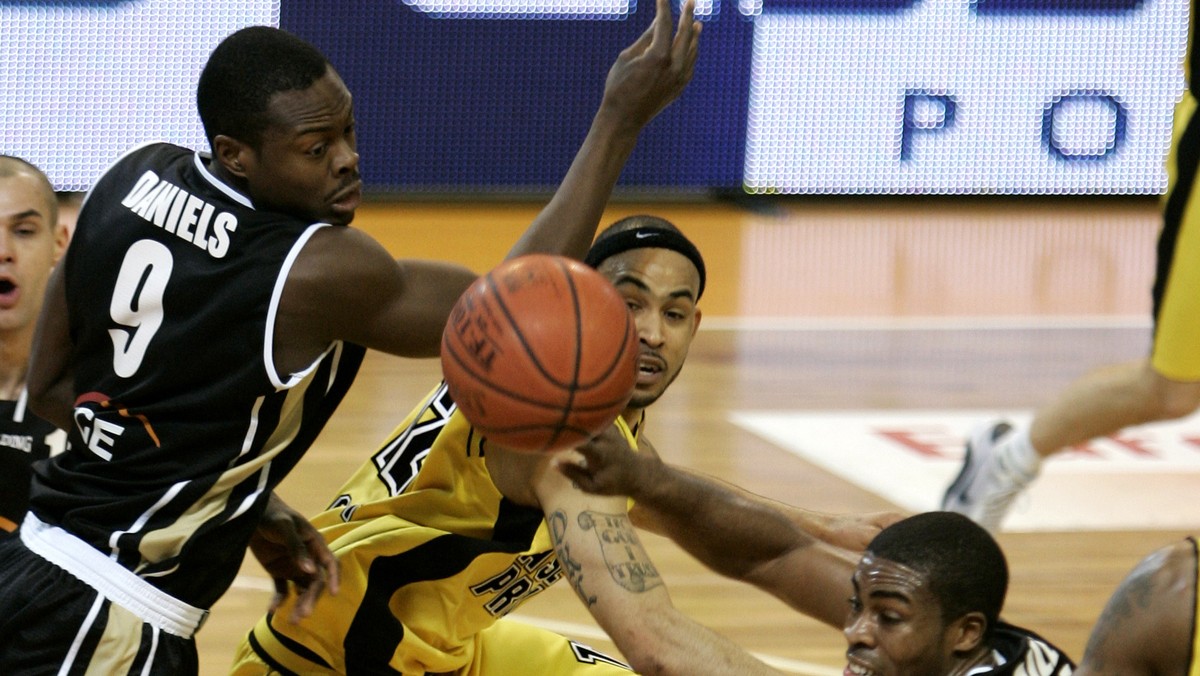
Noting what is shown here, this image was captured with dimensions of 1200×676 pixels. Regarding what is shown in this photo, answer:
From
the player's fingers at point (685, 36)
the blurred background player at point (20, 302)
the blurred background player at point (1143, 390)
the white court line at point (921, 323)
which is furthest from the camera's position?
the white court line at point (921, 323)

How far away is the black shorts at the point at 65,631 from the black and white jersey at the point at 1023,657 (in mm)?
1445

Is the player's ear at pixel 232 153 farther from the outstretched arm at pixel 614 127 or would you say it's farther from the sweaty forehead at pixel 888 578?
the sweaty forehead at pixel 888 578

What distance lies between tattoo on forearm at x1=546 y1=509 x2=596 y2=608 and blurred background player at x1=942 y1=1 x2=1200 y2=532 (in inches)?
64.8

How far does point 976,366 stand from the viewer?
910 centimetres

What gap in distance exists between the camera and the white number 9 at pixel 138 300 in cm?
286

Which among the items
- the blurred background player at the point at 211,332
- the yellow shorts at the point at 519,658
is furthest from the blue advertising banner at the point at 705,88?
the blurred background player at the point at 211,332

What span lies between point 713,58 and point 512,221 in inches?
84.1

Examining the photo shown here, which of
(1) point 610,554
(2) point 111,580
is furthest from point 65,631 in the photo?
(1) point 610,554

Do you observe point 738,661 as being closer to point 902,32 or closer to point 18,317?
point 18,317

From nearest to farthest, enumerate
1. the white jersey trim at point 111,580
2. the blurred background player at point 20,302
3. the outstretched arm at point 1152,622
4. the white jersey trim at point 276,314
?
the outstretched arm at point 1152,622 → the white jersey trim at point 276,314 → the white jersey trim at point 111,580 → the blurred background player at point 20,302

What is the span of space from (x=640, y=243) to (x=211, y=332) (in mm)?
872

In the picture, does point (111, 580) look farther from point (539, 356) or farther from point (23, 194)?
point (23, 194)

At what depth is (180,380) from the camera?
2846 millimetres

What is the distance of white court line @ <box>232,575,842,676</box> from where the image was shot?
4789 mm
